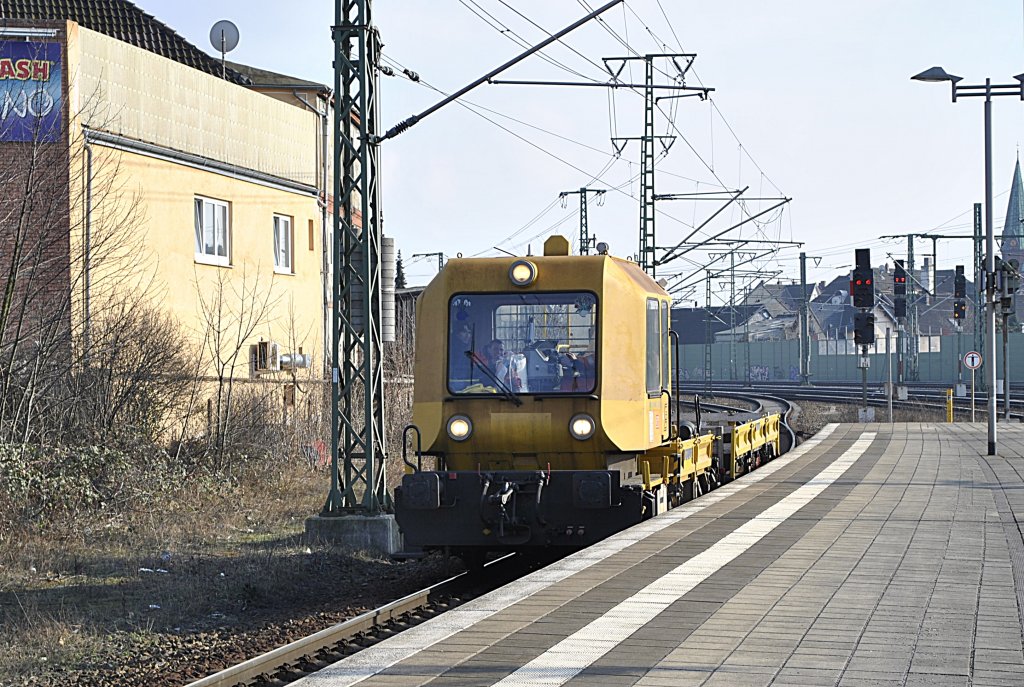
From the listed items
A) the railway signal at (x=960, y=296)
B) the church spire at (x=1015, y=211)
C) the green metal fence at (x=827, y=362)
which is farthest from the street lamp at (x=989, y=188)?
the church spire at (x=1015, y=211)

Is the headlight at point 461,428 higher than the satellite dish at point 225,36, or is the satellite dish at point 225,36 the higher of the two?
the satellite dish at point 225,36

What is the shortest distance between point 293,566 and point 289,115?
14813 millimetres

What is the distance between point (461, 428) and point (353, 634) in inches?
124

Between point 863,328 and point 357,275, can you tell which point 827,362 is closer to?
point 863,328

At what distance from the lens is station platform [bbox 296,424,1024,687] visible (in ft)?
22.6

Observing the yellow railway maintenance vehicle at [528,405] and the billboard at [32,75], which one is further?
the billboard at [32,75]

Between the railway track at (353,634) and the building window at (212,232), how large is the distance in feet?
38.2

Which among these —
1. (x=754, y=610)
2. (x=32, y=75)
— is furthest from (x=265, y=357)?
Result: (x=754, y=610)

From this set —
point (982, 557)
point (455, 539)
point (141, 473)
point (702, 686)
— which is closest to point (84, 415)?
point (141, 473)

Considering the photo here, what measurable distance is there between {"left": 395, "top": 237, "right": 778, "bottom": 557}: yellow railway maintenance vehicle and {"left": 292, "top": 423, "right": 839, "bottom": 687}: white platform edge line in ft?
1.79

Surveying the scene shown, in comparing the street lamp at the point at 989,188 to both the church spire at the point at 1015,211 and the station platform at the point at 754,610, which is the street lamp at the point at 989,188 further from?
the church spire at the point at 1015,211

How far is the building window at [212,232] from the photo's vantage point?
23.3 m

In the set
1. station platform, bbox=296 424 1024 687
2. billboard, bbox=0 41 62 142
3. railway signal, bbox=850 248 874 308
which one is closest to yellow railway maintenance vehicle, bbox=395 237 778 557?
station platform, bbox=296 424 1024 687

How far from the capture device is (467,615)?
28.0 ft
